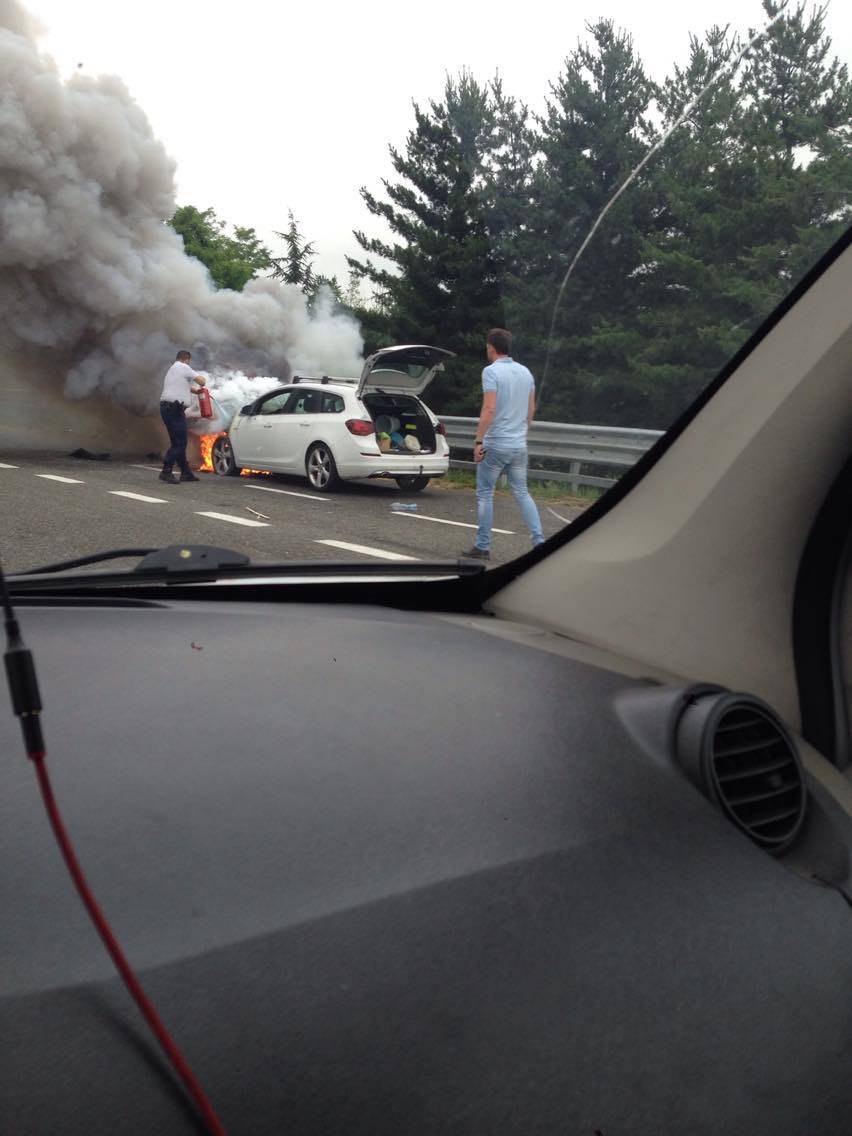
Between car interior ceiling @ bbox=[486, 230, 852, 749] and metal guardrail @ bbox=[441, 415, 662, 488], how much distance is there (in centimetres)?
6

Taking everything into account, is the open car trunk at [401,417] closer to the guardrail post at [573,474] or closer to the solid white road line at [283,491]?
the guardrail post at [573,474]

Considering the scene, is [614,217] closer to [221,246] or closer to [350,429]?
[350,429]

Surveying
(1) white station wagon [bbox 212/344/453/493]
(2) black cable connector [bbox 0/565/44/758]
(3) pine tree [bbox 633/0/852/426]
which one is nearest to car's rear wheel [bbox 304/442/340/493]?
(1) white station wagon [bbox 212/344/453/493]

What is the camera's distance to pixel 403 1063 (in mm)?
1011

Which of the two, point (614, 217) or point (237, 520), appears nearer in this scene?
point (614, 217)

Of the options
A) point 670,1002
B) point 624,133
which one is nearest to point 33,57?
point 624,133

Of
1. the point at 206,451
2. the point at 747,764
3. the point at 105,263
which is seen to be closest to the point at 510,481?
the point at 747,764

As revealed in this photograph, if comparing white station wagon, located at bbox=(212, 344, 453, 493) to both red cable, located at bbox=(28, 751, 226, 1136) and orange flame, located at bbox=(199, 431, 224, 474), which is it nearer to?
orange flame, located at bbox=(199, 431, 224, 474)

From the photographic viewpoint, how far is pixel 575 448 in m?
1.79

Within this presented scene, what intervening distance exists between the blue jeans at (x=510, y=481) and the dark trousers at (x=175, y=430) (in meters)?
0.69

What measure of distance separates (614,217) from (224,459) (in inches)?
38.0

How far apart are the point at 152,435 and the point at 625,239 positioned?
4.09 feet

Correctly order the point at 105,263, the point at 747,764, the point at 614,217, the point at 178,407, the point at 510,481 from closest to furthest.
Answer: the point at 747,764, the point at 614,217, the point at 510,481, the point at 178,407, the point at 105,263

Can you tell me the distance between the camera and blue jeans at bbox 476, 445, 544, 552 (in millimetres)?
1824
